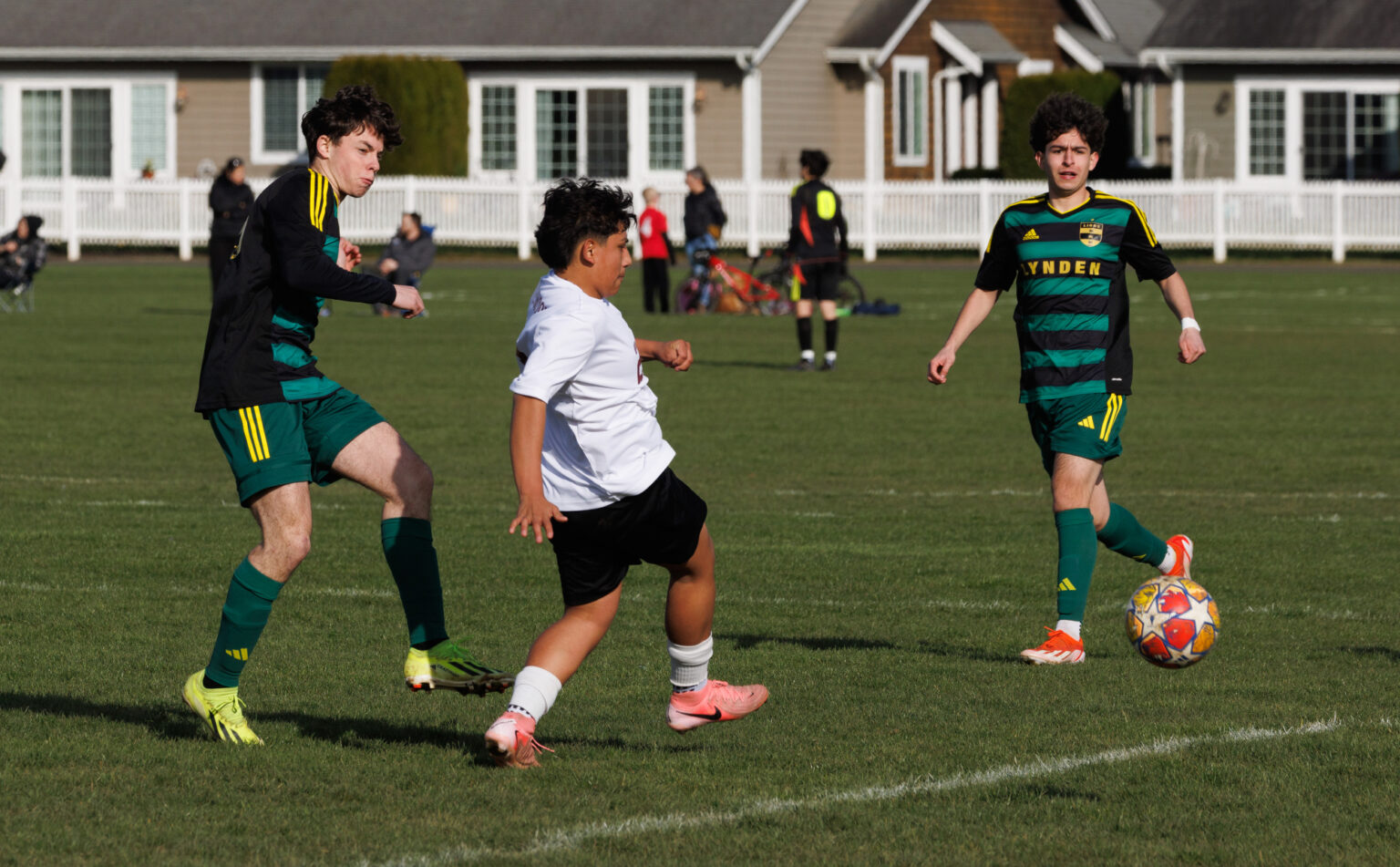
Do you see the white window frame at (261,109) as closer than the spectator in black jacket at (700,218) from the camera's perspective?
No

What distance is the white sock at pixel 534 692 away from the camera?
5992 millimetres

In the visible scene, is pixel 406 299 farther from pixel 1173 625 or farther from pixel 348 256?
pixel 1173 625

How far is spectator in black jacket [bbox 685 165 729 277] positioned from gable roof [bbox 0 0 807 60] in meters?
13.7

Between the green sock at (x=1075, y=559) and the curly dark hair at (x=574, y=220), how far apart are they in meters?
2.76

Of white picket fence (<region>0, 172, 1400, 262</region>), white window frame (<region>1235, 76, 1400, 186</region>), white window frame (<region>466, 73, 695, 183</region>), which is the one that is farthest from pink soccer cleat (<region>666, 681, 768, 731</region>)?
white window frame (<region>1235, 76, 1400, 186</region>)

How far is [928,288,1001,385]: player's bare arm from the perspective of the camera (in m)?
8.17

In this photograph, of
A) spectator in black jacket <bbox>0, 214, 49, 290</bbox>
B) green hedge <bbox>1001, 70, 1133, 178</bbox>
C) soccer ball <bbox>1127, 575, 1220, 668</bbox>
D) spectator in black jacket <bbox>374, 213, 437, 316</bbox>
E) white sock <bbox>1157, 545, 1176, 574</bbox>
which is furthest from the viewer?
green hedge <bbox>1001, 70, 1133, 178</bbox>

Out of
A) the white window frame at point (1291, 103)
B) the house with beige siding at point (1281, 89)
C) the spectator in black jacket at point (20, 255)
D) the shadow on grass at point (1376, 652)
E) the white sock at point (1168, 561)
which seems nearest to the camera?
the shadow on grass at point (1376, 652)

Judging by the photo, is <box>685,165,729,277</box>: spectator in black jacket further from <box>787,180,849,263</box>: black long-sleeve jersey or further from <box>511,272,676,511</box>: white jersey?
<box>511,272,676,511</box>: white jersey

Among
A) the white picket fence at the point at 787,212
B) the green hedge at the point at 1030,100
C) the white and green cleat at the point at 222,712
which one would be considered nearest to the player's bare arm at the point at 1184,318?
the white and green cleat at the point at 222,712

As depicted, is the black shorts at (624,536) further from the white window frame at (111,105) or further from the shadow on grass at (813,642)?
the white window frame at (111,105)

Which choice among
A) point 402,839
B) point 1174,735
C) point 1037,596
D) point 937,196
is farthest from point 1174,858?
point 937,196

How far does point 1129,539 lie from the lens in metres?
8.48

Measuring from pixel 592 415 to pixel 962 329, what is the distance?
9.01 feet
